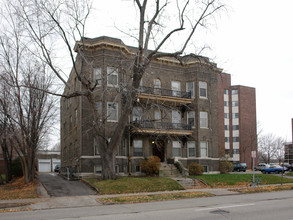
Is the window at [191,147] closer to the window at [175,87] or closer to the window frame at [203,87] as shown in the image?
the window frame at [203,87]

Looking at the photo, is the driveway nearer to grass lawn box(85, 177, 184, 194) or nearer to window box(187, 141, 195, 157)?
grass lawn box(85, 177, 184, 194)

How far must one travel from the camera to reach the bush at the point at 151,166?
26766 millimetres

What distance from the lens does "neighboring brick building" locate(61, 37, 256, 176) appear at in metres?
26.9

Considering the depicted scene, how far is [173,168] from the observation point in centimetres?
2864

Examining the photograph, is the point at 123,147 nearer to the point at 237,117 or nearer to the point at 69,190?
the point at 69,190

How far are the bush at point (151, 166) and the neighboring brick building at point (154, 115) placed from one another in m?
1.22

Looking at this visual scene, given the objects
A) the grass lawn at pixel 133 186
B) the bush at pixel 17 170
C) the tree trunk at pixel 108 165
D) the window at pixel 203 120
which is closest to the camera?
the grass lawn at pixel 133 186

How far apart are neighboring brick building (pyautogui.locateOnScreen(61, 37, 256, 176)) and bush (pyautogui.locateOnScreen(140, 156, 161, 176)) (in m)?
1.22

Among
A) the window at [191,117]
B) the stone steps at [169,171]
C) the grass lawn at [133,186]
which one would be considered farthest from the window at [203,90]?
the grass lawn at [133,186]

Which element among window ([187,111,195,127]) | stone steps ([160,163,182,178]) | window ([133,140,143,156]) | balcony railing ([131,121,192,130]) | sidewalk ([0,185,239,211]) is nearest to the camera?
sidewalk ([0,185,239,211])

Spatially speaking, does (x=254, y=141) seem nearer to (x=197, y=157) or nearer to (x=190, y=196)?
(x=197, y=157)

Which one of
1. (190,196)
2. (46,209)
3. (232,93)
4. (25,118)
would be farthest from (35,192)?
(232,93)

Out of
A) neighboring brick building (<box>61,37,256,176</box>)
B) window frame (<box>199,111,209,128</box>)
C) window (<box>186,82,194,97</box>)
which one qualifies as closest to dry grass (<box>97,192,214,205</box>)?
neighboring brick building (<box>61,37,256,176</box>)

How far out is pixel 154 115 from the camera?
30250mm
